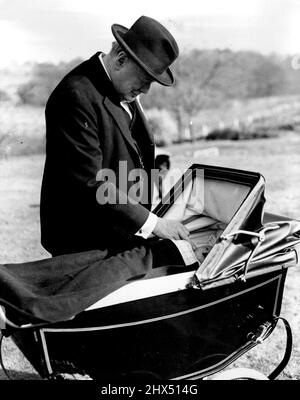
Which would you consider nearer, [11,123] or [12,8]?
[12,8]

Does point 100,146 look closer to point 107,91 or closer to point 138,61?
point 107,91

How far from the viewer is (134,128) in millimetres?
2451

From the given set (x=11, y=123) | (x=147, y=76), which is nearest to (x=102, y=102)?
(x=147, y=76)

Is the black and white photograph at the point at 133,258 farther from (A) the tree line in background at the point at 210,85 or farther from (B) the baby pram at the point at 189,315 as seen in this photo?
(A) the tree line in background at the point at 210,85

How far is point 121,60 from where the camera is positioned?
2.18 meters

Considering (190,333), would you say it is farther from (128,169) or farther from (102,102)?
(102,102)

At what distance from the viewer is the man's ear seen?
216 centimetres

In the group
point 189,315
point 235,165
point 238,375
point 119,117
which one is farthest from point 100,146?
point 235,165

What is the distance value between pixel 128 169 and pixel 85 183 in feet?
1.04

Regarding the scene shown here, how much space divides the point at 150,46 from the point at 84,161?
0.55m

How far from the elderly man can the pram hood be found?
27 cm

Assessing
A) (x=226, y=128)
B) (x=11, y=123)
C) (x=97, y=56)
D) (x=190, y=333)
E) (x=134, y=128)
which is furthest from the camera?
(x=226, y=128)

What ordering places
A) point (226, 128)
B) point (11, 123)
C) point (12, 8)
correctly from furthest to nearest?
point (226, 128)
point (11, 123)
point (12, 8)

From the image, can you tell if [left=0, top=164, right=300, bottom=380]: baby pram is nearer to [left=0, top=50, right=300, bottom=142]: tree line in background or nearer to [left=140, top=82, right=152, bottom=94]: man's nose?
[left=140, top=82, right=152, bottom=94]: man's nose
